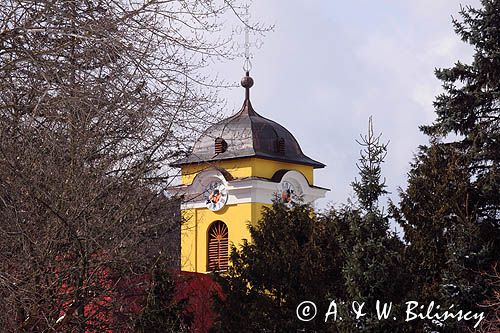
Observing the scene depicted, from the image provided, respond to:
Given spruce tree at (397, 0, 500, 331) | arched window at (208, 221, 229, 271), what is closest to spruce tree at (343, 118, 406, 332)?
spruce tree at (397, 0, 500, 331)

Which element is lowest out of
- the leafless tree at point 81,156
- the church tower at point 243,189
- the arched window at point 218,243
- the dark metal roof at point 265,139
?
the leafless tree at point 81,156

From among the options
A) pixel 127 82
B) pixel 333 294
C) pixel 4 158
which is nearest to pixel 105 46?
pixel 127 82

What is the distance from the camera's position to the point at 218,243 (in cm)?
3822

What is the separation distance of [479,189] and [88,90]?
11.9m

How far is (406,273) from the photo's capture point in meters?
15.4

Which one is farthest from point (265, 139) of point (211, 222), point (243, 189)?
point (211, 222)

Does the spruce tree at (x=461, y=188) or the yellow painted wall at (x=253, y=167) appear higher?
the yellow painted wall at (x=253, y=167)

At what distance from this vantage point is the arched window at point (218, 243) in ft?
121

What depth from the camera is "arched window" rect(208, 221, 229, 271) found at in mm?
36812

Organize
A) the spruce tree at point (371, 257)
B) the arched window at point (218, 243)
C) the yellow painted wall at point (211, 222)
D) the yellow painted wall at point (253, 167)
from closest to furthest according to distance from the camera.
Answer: the spruce tree at point (371, 257) < the arched window at point (218, 243) < the yellow painted wall at point (211, 222) < the yellow painted wall at point (253, 167)

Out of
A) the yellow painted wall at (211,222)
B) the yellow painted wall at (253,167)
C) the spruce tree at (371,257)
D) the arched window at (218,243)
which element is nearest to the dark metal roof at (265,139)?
the yellow painted wall at (253,167)

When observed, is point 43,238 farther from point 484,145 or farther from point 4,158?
point 484,145

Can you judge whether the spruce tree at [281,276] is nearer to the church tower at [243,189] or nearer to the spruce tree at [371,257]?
the spruce tree at [371,257]

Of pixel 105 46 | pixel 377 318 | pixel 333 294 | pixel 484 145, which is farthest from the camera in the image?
pixel 484 145
